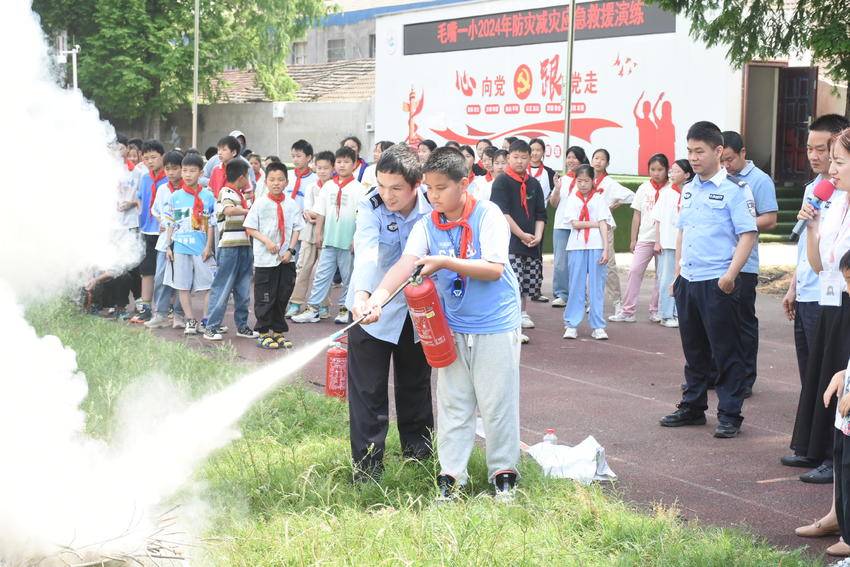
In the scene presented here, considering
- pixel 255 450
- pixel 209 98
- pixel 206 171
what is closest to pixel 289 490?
pixel 255 450

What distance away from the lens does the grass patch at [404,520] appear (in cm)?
478

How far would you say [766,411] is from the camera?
323 inches

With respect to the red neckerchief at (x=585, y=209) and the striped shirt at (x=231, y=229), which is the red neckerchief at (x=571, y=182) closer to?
the red neckerchief at (x=585, y=209)

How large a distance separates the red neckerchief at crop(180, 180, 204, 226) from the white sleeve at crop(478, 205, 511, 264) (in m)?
6.21

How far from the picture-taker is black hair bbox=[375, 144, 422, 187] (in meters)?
5.82

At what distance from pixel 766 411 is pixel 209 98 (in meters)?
35.9

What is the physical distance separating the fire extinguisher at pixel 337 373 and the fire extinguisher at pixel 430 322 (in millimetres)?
2257

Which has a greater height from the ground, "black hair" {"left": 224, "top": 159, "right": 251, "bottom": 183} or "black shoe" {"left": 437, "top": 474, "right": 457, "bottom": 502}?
"black hair" {"left": 224, "top": 159, "right": 251, "bottom": 183}

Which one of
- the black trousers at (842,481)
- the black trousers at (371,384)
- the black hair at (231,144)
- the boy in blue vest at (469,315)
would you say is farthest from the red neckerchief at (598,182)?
the black trousers at (842,481)

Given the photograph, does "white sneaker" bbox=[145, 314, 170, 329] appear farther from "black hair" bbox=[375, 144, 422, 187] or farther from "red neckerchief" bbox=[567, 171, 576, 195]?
"black hair" bbox=[375, 144, 422, 187]

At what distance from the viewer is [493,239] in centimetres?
554

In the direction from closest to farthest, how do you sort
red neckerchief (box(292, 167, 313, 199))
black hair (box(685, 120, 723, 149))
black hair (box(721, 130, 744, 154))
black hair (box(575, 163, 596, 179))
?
black hair (box(685, 120, 723, 149)), black hair (box(721, 130, 744, 154)), black hair (box(575, 163, 596, 179)), red neckerchief (box(292, 167, 313, 199))

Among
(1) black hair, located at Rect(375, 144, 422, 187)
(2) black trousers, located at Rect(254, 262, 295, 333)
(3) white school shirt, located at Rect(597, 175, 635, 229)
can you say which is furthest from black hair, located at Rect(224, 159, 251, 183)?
(1) black hair, located at Rect(375, 144, 422, 187)

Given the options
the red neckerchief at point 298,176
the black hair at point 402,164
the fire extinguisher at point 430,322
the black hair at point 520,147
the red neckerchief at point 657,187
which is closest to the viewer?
the fire extinguisher at point 430,322
